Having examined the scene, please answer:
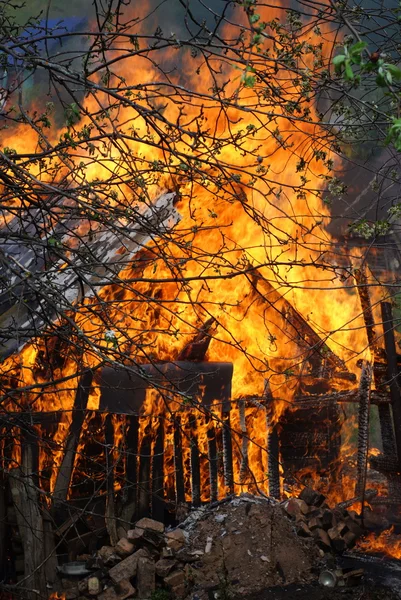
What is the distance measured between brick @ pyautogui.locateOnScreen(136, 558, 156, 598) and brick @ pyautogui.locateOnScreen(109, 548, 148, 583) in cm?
7

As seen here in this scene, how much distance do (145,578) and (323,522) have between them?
2889 millimetres

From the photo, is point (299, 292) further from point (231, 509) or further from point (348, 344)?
point (231, 509)

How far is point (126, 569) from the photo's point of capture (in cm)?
801

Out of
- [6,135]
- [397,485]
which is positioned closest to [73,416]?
[397,485]

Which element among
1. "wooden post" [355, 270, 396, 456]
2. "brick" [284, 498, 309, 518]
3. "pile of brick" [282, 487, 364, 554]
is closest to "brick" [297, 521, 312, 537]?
"pile of brick" [282, 487, 364, 554]

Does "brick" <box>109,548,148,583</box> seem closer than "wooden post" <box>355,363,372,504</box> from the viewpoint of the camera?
Yes

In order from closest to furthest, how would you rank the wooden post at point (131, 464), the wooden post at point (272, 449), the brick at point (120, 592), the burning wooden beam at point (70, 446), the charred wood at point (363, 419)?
the brick at point (120, 592) → the burning wooden beam at point (70, 446) → the wooden post at point (131, 464) → the charred wood at point (363, 419) → the wooden post at point (272, 449)

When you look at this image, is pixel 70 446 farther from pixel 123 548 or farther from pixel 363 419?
pixel 363 419

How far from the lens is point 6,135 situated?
13.4 m

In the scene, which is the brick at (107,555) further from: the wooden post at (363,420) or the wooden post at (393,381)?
the wooden post at (393,381)

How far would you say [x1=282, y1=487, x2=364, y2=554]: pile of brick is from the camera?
9141 mm

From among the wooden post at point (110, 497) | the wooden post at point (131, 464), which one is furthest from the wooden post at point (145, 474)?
the wooden post at point (110, 497)

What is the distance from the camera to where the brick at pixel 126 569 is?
794cm

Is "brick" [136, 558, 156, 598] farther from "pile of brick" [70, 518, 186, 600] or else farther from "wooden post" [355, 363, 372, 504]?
"wooden post" [355, 363, 372, 504]
